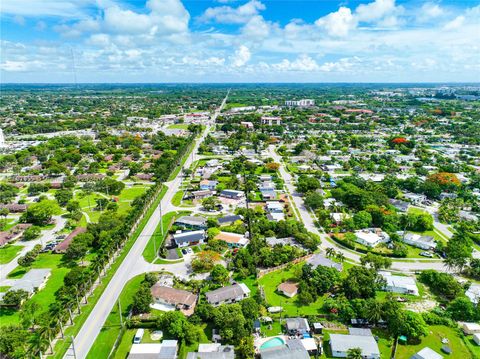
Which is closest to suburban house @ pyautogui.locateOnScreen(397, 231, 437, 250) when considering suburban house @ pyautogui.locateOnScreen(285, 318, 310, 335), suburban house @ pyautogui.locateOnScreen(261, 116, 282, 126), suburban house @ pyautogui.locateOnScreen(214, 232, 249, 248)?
suburban house @ pyautogui.locateOnScreen(214, 232, 249, 248)

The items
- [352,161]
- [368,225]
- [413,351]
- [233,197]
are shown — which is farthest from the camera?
[352,161]

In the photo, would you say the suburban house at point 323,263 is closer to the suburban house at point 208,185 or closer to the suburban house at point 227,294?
the suburban house at point 227,294

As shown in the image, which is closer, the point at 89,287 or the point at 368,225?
the point at 89,287

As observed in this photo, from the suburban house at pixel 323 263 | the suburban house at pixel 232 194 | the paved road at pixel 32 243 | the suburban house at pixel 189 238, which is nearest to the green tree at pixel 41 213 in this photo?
the paved road at pixel 32 243

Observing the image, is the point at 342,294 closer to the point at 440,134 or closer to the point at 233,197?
the point at 233,197

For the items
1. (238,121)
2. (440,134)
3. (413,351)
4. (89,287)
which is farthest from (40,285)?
(440,134)

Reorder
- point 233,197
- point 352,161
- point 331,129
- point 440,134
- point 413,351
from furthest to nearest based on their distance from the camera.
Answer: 1. point 331,129
2. point 440,134
3. point 352,161
4. point 233,197
5. point 413,351
